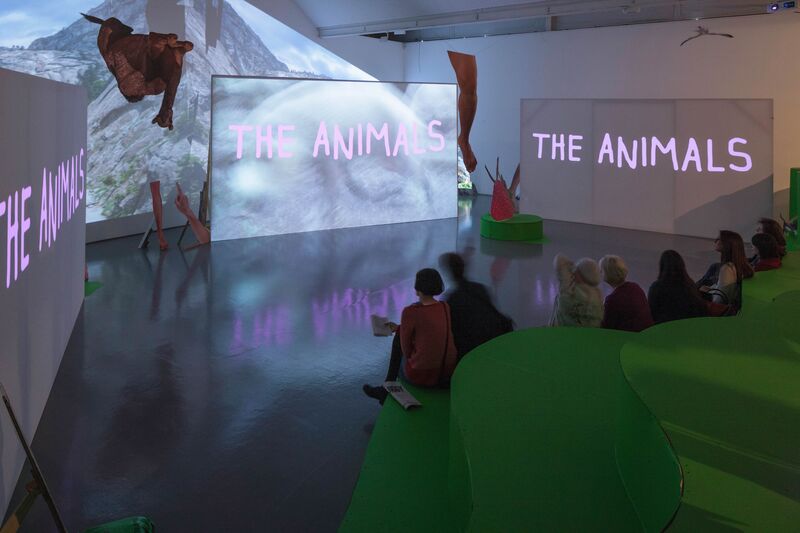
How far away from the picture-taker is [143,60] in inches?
442

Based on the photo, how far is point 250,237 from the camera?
443 inches

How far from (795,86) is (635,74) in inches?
118

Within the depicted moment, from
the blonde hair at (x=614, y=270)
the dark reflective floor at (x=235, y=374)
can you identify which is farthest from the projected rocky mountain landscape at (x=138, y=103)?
the blonde hair at (x=614, y=270)

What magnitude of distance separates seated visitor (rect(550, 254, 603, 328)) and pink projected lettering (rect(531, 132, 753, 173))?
23.4 feet

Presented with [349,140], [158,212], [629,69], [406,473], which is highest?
[629,69]

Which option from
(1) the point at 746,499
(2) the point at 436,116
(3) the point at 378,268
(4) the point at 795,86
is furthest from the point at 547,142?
(1) the point at 746,499

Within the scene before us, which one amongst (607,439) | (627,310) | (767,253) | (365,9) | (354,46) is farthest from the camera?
(354,46)

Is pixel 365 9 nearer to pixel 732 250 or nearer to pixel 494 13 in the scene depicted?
pixel 494 13

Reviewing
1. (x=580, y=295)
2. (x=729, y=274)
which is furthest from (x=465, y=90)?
(x=580, y=295)

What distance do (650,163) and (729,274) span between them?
6493mm

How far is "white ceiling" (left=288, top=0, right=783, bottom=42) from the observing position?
40.9 feet

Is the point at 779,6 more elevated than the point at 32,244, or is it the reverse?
the point at 779,6

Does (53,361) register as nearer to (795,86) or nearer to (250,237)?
(250,237)

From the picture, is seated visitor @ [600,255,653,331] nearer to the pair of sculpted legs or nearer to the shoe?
the shoe
